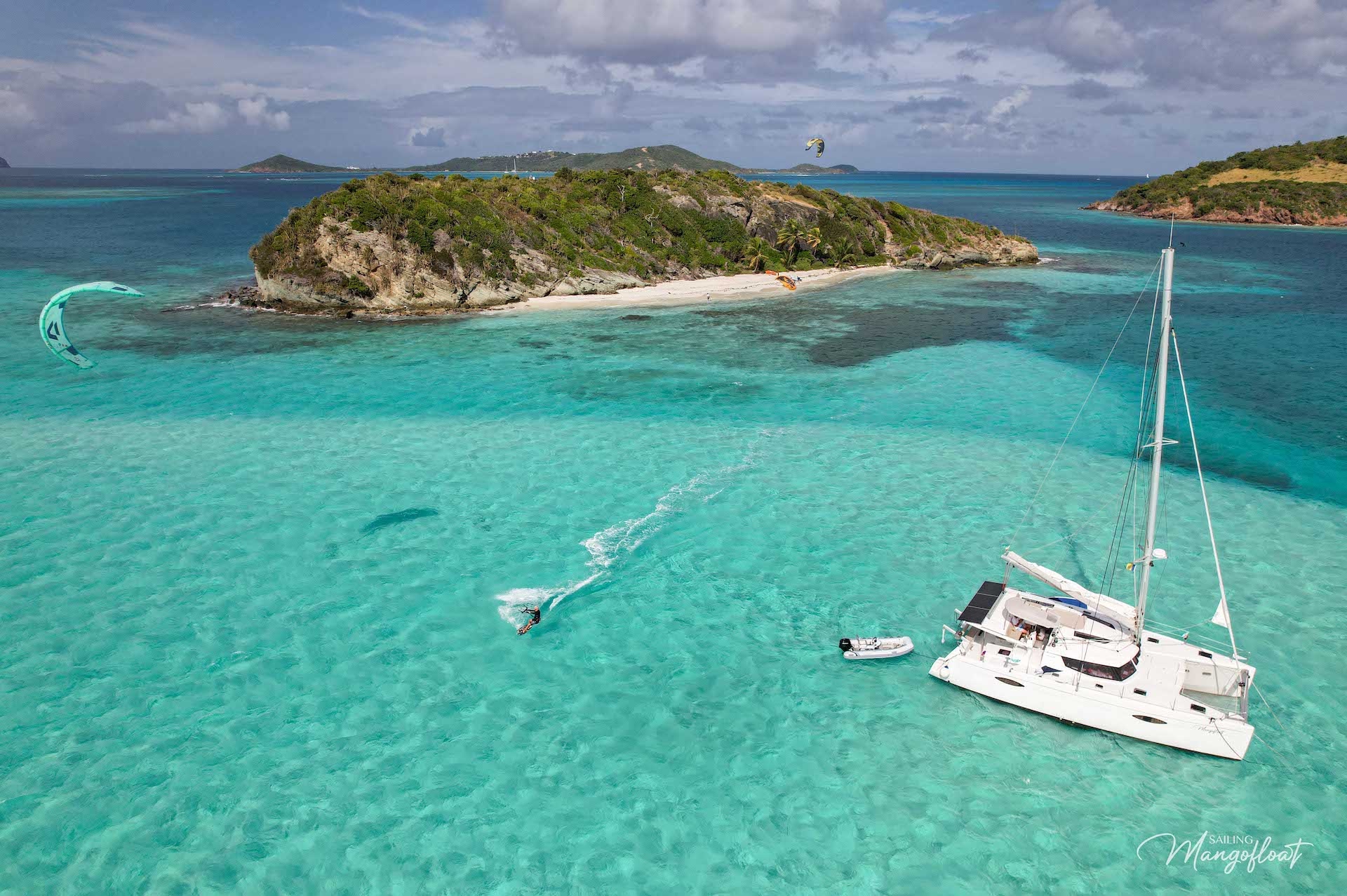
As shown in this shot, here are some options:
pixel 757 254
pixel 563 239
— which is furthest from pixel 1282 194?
pixel 563 239

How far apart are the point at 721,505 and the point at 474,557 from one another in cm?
1023

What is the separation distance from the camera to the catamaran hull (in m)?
18.1

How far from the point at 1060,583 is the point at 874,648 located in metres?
5.80

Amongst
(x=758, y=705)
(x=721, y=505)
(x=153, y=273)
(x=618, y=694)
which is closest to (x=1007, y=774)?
(x=758, y=705)

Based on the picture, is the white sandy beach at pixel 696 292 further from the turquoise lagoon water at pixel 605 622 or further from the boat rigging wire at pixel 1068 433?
the boat rigging wire at pixel 1068 433

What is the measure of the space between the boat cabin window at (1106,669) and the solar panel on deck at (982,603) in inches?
99.5

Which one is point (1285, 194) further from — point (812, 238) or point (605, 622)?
point (605, 622)

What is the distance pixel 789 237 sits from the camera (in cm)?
9856

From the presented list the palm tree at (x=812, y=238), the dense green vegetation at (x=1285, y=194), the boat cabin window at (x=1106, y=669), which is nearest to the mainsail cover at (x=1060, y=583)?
the boat cabin window at (x=1106, y=669)

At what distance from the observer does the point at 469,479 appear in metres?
34.2

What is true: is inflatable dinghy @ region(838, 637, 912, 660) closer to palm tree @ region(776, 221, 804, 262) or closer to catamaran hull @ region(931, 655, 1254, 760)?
catamaran hull @ region(931, 655, 1254, 760)

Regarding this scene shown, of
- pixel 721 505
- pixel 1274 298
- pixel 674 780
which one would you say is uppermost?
pixel 1274 298

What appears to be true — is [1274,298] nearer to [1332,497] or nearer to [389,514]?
[1332,497]

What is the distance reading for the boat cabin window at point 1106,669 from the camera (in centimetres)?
1919
